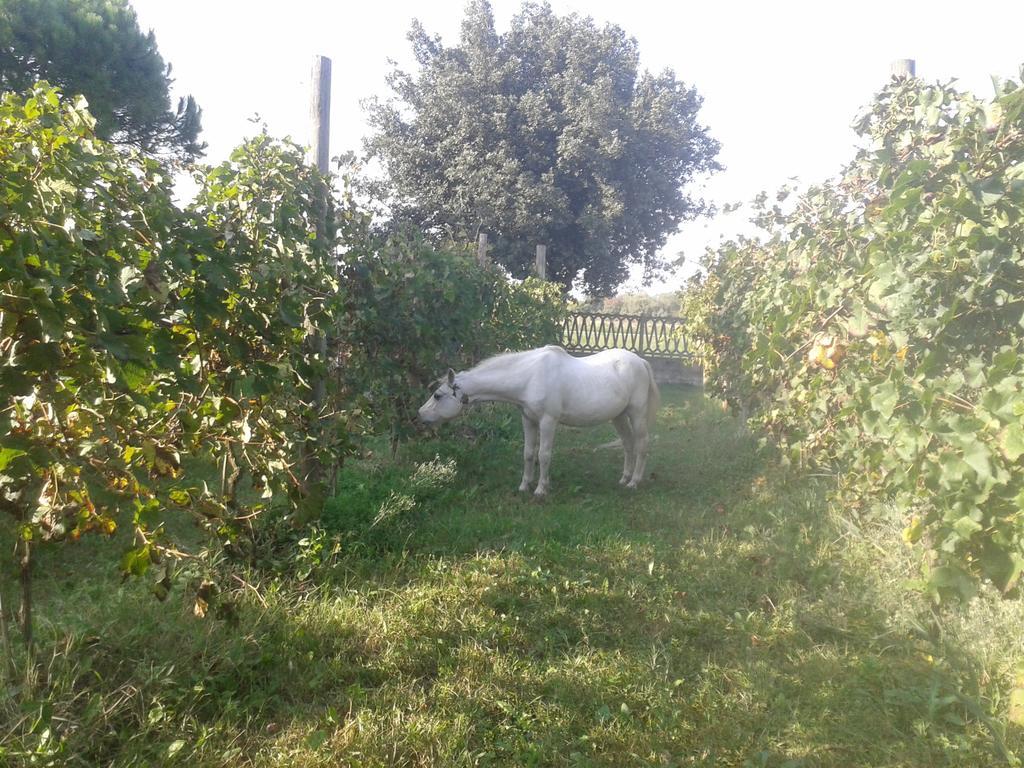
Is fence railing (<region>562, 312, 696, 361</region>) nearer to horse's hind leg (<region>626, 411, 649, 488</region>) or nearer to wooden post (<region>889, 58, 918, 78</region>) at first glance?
horse's hind leg (<region>626, 411, 649, 488</region>)

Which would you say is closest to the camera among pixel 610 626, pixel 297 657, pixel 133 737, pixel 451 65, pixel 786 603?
pixel 133 737

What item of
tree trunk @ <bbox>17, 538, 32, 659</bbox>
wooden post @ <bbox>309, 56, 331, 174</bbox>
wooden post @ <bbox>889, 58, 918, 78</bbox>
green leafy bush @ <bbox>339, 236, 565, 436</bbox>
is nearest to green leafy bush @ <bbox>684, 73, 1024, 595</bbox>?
wooden post @ <bbox>889, 58, 918, 78</bbox>

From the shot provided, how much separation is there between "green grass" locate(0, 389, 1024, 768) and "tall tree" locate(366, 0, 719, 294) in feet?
56.8

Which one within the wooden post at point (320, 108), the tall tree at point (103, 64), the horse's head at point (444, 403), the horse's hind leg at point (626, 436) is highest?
the tall tree at point (103, 64)

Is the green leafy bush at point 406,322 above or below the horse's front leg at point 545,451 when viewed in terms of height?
above

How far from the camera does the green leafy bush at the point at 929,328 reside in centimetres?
274

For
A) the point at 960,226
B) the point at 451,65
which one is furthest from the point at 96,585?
the point at 451,65

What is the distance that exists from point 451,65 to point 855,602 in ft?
71.7

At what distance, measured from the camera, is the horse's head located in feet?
21.1

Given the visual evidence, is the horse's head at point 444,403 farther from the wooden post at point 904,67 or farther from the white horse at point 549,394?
the wooden post at point 904,67

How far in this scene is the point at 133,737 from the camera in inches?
99.1

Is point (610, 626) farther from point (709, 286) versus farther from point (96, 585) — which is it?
point (709, 286)

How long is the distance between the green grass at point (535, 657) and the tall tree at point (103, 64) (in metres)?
16.0

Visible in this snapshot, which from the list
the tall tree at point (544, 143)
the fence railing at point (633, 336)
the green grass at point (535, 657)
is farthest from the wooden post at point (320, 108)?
the tall tree at point (544, 143)
